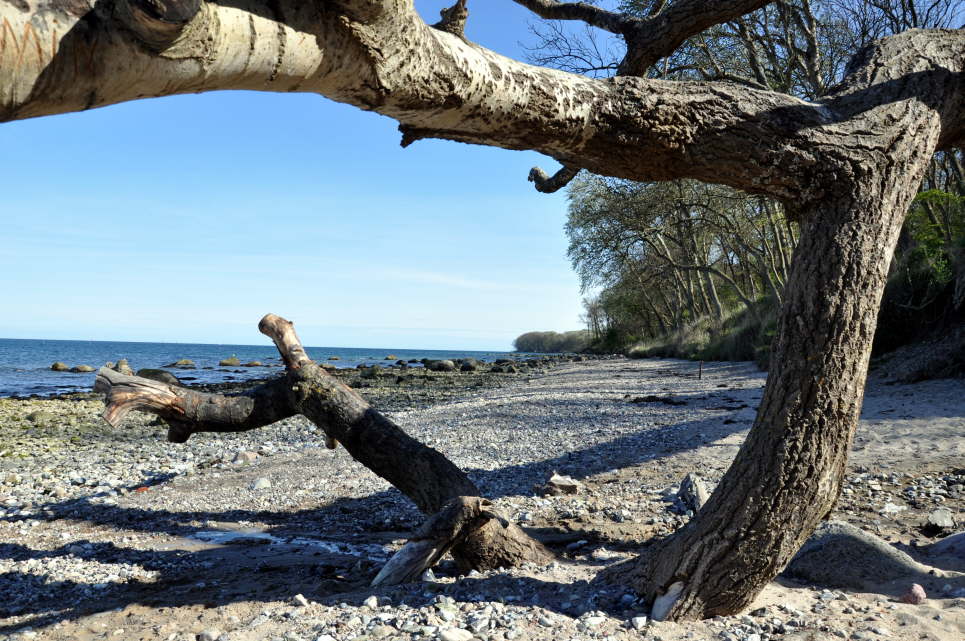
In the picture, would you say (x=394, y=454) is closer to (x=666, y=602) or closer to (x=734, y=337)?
(x=666, y=602)

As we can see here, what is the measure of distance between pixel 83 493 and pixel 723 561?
7.77 metres

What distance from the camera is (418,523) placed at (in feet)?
18.6

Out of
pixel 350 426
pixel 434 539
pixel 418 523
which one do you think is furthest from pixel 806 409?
pixel 418 523

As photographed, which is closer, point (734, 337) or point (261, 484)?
point (261, 484)

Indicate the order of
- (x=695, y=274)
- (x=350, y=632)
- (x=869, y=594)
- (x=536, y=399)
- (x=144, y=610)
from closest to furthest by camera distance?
(x=350, y=632) → (x=869, y=594) → (x=144, y=610) → (x=536, y=399) → (x=695, y=274)

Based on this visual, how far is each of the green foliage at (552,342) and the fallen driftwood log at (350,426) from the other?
295ft

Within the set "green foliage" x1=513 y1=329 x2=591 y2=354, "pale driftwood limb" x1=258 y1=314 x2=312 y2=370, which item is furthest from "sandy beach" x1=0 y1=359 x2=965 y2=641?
"green foliage" x1=513 y1=329 x2=591 y2=354

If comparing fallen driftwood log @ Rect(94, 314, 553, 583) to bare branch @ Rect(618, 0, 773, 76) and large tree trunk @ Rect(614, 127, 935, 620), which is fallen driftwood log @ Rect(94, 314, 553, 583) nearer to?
large tree trunk @ Rect(614, 127, 935, 620)

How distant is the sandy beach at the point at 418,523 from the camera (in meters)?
3.13

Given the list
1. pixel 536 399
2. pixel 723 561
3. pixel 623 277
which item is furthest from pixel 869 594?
pixel 623 277

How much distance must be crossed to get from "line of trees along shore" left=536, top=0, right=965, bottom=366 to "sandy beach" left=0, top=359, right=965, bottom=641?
→ 2218mm

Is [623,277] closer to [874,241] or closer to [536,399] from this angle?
[536,399]

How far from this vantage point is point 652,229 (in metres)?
26.5

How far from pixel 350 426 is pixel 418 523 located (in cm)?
148
